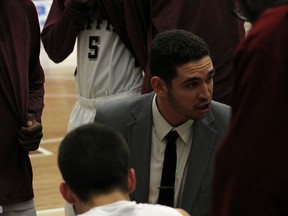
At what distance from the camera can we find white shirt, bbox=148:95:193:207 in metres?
3.45

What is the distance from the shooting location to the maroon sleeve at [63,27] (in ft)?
13.4

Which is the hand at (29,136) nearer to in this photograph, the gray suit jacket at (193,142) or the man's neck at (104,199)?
the gray suit jacket at (193,142)

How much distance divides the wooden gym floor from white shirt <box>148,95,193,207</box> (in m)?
2.61

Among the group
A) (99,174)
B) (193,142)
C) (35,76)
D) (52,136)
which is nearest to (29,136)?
(35,76)

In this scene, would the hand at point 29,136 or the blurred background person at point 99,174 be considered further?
the hand at point 29,136

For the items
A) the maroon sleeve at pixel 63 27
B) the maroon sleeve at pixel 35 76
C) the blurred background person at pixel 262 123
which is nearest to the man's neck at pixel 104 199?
the blurred background person at pixel 262 123

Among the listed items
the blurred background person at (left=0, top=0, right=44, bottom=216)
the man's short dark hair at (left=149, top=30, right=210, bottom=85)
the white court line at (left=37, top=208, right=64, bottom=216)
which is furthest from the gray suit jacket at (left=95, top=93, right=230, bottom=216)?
the white court line at (left=37, top=208, right=64, bottom=216)

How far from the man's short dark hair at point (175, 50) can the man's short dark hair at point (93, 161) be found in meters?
0.95

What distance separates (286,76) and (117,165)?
81 cm

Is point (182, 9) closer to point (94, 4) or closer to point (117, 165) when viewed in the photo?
point (94, 4)

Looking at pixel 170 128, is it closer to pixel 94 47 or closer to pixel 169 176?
pixel 169 176

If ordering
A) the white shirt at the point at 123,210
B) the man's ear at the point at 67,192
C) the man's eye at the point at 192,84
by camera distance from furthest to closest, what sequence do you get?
the man's eye at the point at 192,84 → the man's ear at the point at 67,192 → the white shirt at the point at 123,210

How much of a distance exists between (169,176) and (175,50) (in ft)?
1.82

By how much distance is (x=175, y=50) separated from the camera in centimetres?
339
